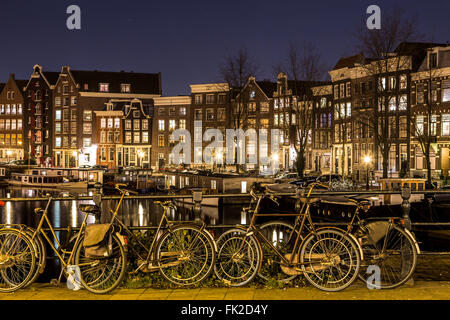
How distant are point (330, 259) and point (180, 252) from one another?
1.75m

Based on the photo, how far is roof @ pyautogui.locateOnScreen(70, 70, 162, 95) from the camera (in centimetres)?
8262

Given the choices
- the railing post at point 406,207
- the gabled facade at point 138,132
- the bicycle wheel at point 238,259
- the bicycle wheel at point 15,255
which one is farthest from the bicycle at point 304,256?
the gabled facade at point 138,132

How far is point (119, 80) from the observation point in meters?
83.6

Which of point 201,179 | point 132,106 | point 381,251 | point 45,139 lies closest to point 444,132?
point 201,179

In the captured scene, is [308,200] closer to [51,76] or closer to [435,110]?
[435,110]

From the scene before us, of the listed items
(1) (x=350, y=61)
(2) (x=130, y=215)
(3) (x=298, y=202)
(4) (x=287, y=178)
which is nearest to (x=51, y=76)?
(1) (x=350, y=61)

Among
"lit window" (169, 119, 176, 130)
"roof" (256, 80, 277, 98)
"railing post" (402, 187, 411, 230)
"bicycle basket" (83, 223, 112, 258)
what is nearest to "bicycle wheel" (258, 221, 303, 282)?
"railing post" (402, 187, 411, 230)

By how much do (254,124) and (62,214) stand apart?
2886cm

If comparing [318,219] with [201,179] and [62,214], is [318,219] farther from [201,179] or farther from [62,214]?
[62,214]

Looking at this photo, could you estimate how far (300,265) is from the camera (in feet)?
18.7

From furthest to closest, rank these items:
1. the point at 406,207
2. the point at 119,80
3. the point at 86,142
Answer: the point at 119,80, the point at 86,142, the point at 406,207

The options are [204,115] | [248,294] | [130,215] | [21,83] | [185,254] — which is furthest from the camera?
[21,83]

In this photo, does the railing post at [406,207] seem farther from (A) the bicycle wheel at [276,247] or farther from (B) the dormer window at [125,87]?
(B) the dormer window at [125,87]

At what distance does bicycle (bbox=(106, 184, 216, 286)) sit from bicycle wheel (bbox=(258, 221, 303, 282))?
682 millimetres
